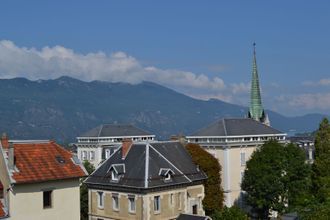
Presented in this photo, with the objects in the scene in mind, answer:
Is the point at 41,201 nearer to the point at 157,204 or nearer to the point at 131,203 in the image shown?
the point at 131,203

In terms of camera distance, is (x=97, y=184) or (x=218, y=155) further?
(x=218, y=155)

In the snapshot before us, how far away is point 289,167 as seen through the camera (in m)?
65.3

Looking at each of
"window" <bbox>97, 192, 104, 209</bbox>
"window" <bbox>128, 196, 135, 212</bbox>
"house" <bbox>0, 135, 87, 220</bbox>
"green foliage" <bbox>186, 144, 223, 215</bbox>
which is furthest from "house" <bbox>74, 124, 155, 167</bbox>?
"house" <bbox>0, 135, 87, 220</bbox>

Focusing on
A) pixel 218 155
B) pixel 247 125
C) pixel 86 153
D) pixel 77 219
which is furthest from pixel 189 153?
pixel 86 153

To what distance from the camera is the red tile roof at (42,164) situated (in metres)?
39.4

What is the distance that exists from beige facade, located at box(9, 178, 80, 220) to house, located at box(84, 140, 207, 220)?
1220 centimetres

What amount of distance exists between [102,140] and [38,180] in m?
64.5

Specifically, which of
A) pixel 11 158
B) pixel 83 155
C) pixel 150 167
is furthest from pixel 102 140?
pixel 11 158

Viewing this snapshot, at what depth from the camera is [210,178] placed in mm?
63219

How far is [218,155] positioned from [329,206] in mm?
38269

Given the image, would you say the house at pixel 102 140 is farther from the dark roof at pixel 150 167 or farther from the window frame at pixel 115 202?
the window frame at pixel 115 202

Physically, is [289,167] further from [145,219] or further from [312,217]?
[312,217]

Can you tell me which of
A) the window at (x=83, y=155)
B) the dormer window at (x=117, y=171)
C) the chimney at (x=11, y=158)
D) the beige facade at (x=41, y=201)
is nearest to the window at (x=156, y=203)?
the dormer window at (x=117, y=171)

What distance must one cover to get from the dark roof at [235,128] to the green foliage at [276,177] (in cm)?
778
